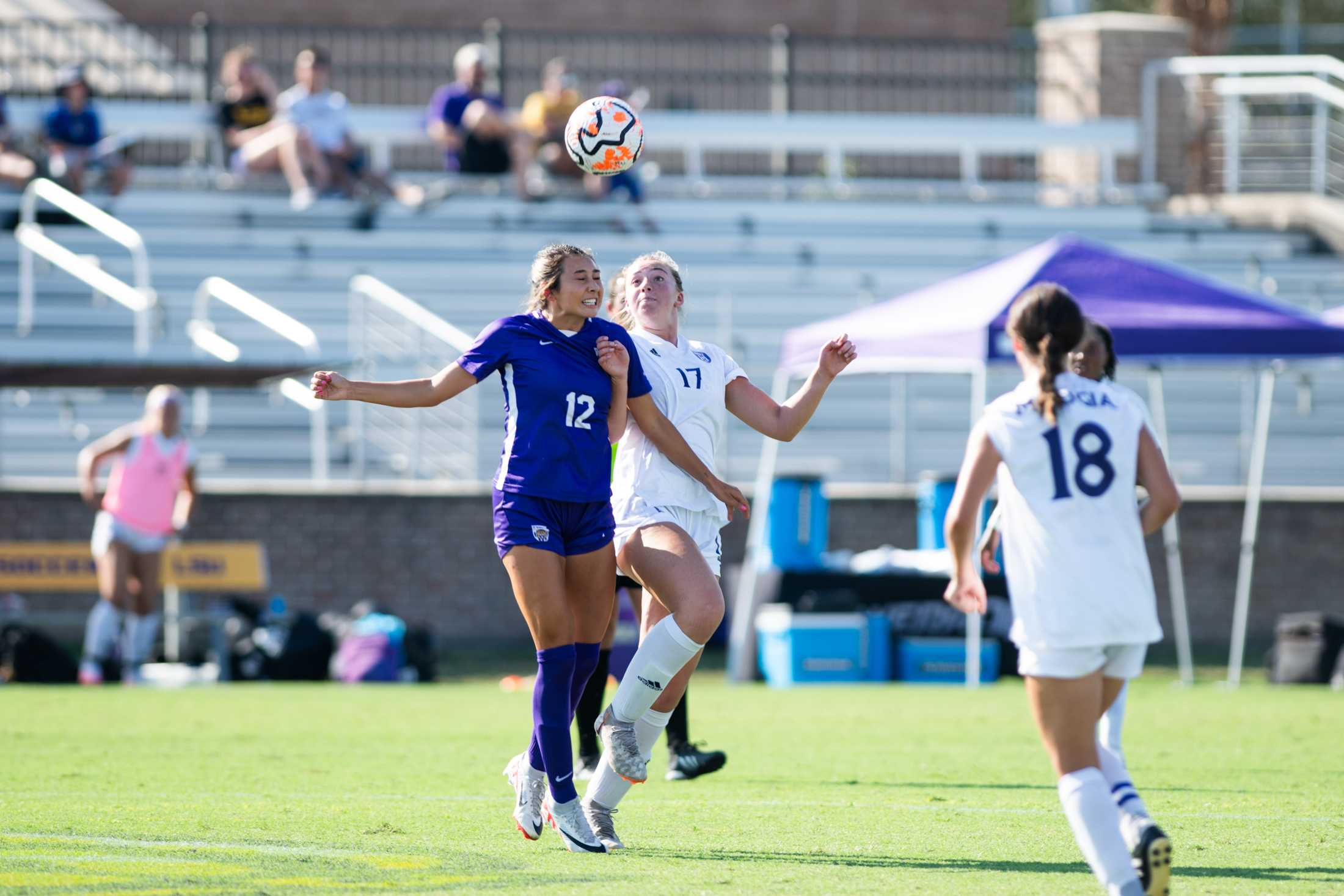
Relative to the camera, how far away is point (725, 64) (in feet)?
91.5

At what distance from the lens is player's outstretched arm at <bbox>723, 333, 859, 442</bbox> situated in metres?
6.46

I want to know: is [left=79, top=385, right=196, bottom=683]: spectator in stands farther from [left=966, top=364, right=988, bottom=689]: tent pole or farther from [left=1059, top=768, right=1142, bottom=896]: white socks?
[left=1059, top=768, right=1142, bottom=896]: white socks

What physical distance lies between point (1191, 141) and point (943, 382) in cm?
Result: 719

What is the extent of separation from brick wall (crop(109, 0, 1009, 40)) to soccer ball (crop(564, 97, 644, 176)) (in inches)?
813

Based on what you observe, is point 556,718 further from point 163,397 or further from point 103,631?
point 163,397

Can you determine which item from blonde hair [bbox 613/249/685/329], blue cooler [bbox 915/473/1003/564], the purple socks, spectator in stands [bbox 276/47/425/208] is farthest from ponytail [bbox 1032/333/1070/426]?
spectator in stands [bbox 276/47/425/208]

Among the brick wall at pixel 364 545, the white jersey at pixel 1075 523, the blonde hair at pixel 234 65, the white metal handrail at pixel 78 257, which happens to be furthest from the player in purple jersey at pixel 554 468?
the blonde hair at pixel 234 65

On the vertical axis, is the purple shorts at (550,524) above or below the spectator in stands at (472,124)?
below

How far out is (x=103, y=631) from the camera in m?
14.2

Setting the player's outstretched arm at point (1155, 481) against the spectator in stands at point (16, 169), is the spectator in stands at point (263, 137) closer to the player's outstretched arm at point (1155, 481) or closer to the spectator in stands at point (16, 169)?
the spectator in stands at point (16, 169)

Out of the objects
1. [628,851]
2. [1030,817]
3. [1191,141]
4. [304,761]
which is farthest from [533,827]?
[1191,141]

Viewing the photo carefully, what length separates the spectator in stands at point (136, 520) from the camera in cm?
1423

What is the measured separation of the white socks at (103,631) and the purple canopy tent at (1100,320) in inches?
187

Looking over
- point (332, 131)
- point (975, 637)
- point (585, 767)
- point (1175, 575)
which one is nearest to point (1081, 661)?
point (585, 767)
